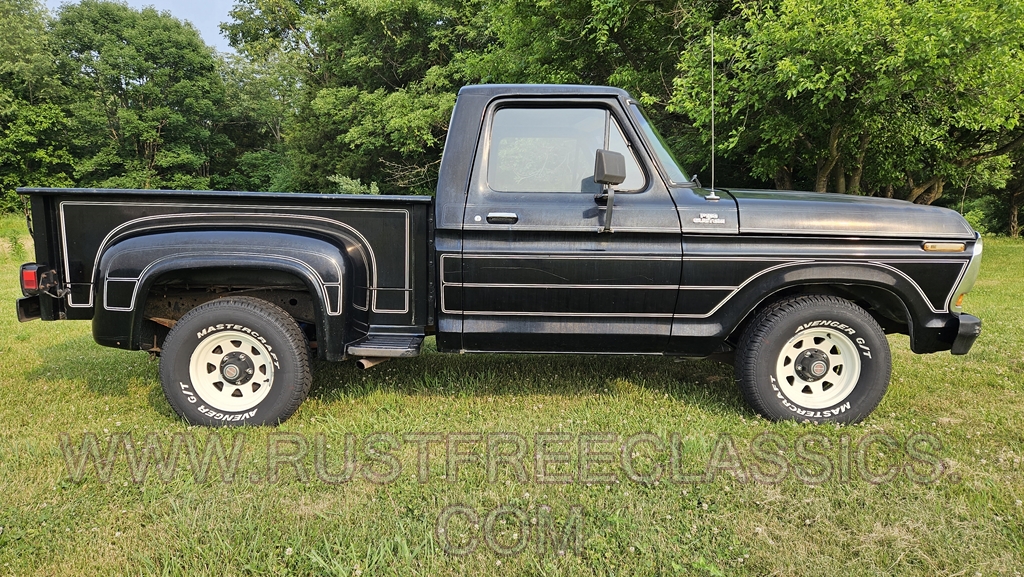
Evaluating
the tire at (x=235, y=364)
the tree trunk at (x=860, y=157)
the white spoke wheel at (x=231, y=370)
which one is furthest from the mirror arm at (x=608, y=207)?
the tree trunk at (x=860, y=157)

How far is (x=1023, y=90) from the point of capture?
29.1 ft

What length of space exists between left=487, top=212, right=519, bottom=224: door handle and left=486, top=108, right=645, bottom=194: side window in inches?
7.3

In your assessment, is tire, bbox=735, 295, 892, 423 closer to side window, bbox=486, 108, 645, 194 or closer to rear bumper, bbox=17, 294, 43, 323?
side window, bbox=486, 108, 645, 194

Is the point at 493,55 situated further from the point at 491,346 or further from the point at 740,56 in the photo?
the point at 491,346

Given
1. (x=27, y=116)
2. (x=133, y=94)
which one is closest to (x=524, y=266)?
(x=27, y=116)

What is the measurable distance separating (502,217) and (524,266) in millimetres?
315

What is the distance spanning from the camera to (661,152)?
3.43 m

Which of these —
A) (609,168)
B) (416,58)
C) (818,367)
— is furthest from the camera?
(416,58)

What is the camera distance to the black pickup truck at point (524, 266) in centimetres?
324

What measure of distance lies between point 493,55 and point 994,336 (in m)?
12.5

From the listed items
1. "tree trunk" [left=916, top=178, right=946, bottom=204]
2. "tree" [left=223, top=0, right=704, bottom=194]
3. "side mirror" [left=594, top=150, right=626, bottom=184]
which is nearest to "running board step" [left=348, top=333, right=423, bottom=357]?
"side mirror" [left=594, top=150, right=626, bottom=184]

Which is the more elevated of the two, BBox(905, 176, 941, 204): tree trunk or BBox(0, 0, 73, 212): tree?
BBox(0, 0, 73, 212): tree

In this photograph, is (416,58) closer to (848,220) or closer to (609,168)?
(609,168)

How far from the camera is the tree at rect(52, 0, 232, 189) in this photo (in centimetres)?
2967
